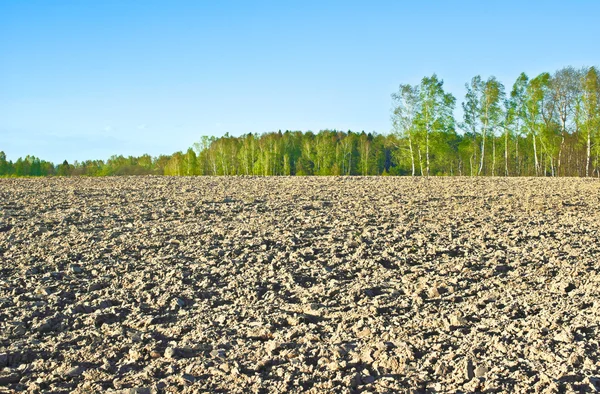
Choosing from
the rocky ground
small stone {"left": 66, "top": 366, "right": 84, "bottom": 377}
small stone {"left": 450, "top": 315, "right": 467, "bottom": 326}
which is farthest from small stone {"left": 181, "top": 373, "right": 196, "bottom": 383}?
small stone {"left": 450, "top": 315, "right": 467, "bottom": 326}

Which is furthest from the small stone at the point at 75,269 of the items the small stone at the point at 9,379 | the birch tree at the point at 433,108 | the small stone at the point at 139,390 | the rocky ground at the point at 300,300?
the birch tree at the point at 433,108

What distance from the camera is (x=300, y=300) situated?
6480 millimetres

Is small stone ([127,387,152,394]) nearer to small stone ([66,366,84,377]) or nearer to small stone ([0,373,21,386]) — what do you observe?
small stone ([66,366,84,377])

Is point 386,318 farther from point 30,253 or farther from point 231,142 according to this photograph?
point 231,142

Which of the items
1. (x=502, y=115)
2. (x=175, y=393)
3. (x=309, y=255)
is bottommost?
(x=175, y=393)

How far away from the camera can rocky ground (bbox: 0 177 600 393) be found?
4.60m

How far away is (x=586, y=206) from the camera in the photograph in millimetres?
13453

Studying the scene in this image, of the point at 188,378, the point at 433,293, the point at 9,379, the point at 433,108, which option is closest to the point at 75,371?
the point at 9,379

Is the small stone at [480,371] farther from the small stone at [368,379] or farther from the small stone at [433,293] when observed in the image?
the small stone at [433,293]

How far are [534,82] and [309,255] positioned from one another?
118 ft

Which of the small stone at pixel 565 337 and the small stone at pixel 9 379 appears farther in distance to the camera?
the small stone at pixel 565 337

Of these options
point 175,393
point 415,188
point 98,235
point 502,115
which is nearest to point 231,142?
point 502,115

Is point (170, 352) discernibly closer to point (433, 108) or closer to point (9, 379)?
point (9, 379)

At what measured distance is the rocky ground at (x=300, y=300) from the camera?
460 centimetres
